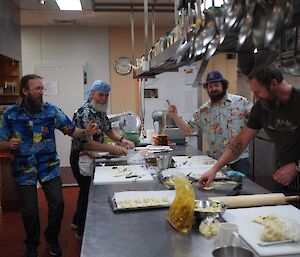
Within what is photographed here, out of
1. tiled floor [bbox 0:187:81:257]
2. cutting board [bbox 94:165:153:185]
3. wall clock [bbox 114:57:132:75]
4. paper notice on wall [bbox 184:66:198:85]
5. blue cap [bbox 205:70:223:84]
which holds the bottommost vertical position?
tiled floor [bbox 0:187:81:257]

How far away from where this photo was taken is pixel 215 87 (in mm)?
3406

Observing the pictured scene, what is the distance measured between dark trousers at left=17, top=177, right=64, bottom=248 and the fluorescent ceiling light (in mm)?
2512

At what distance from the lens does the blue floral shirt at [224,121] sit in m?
3.38

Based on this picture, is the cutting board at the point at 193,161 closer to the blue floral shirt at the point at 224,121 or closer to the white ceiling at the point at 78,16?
the blue floral shirt at the point at 224,121

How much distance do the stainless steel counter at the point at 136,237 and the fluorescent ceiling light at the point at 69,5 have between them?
135 inches

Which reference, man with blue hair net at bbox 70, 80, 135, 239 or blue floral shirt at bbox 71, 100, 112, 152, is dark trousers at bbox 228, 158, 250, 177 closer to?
man with blue hair net at bbox 70, 80, 135, 239

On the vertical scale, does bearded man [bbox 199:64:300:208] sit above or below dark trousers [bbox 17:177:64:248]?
above

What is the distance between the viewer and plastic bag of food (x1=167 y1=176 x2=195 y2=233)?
159 centimetres

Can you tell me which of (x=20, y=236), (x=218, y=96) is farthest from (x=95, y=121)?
(x=20, y=236)

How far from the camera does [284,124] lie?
240 centimetres

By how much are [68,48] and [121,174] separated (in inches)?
173

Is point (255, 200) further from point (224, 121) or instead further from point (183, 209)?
point (224, 121)

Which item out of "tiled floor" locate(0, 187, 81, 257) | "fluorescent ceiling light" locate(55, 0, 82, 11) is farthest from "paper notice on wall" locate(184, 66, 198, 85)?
"tiled floor" locate(0, 187, 81, 257)

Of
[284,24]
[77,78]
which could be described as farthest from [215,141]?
[77,78]
